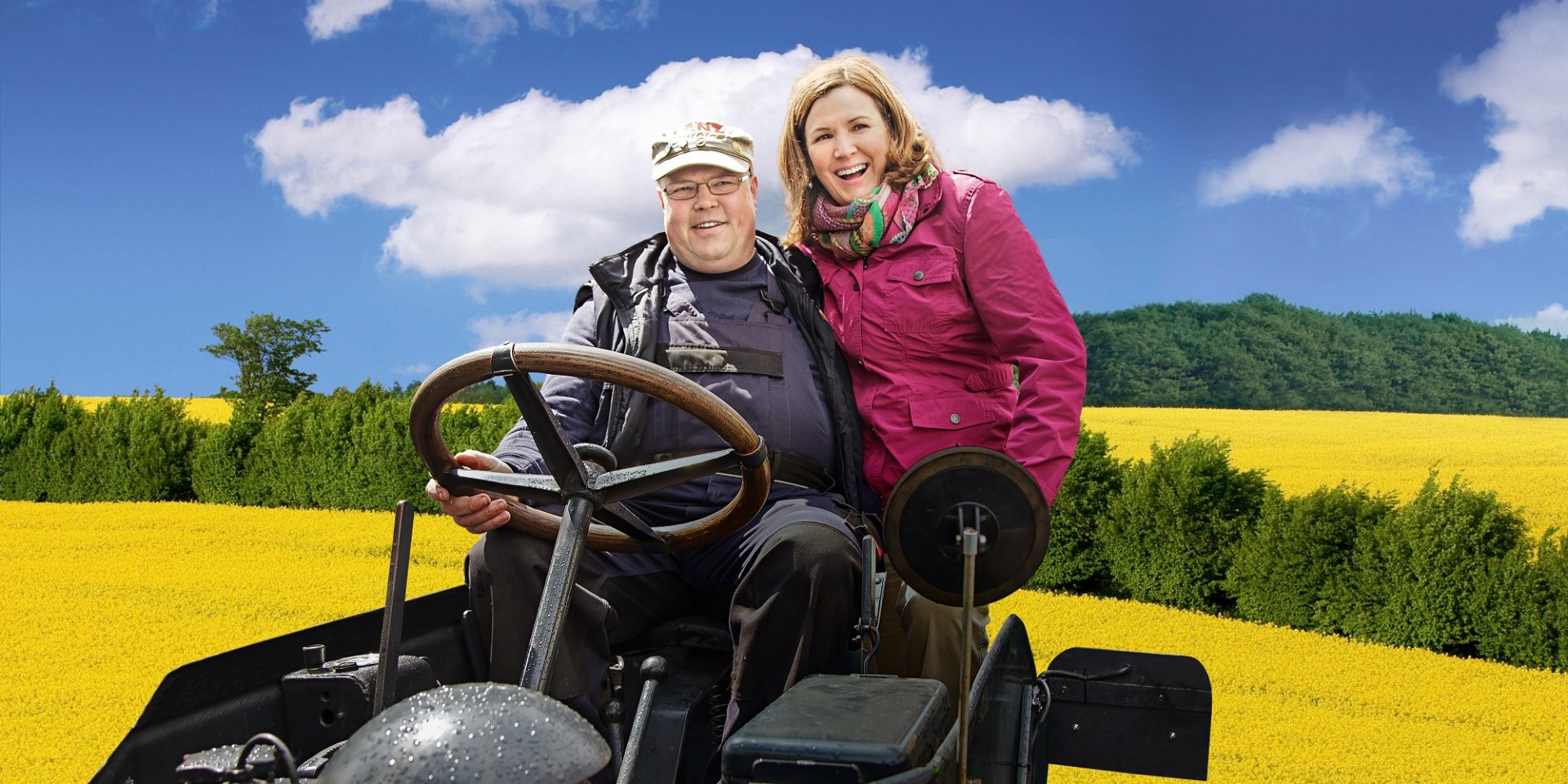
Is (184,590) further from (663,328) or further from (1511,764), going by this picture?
(1511,764)

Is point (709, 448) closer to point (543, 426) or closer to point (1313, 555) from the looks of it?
point (543, 426)

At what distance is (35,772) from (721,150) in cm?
362

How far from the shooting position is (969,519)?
1854 mm

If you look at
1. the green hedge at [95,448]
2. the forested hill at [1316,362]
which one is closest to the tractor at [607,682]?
the green hedge at [95,448]

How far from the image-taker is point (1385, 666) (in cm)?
591

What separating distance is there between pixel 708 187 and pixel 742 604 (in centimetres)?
107

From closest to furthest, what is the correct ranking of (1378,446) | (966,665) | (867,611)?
(966,665) < (867,611) < (1378,446)

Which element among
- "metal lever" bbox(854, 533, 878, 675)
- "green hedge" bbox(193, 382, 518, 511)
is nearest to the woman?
"metal lever" bbox(854, 533, 878, 675)

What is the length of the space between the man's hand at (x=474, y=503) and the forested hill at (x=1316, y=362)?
1987cm

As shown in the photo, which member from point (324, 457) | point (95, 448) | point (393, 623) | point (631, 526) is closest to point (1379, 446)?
point (324, 457)

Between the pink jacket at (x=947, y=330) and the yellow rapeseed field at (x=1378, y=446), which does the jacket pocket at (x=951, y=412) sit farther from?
the yellow rapeseed field at (x=1378, y=446)

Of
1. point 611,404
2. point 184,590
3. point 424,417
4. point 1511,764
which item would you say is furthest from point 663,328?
point 184,590

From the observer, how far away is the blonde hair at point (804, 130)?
9.30 ft

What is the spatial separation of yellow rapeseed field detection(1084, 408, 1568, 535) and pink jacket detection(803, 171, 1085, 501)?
6.26 m
